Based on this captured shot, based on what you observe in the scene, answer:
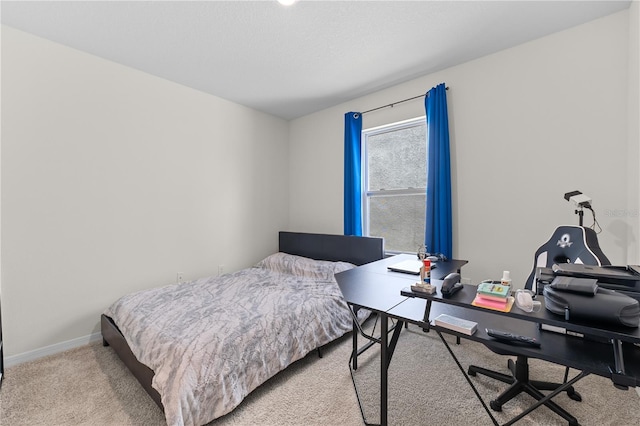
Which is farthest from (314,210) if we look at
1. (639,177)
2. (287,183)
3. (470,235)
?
(639,177)

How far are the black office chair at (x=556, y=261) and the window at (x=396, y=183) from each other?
4.45 ft

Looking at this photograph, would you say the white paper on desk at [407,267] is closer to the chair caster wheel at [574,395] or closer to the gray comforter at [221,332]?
the gray comforter at [221,332]

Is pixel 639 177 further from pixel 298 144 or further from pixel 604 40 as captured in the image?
pixel 298 144

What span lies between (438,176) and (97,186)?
11.2 ft

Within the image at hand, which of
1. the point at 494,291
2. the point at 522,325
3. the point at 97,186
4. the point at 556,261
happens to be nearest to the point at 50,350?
the point at 97,186

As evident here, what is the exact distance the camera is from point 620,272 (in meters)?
1.12

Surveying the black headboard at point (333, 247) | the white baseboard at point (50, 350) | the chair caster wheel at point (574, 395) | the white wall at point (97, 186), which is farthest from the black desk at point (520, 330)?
the white baseboard at point (50, 350)

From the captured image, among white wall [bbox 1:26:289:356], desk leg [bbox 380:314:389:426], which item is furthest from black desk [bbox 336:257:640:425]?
white wall [bbox 1:26:289:356]

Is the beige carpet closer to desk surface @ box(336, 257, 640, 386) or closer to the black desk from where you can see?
the black desk

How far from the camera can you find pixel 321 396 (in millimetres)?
1833

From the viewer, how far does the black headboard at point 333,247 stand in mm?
3258

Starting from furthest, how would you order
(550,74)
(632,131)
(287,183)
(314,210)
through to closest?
(287,183) < (314,210) < (550,74) < (632,131)

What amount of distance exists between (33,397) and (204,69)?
10.0 feet

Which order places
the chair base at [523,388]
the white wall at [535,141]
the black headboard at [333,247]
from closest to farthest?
the chair base at [523,388] < the white wall at [535,141] < the black headboard at [333,247]
